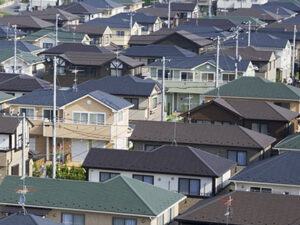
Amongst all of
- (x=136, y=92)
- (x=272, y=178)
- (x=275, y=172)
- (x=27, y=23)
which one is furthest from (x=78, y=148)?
(x=27, y=23)

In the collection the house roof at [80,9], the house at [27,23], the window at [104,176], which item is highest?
the house roof at [80,9]

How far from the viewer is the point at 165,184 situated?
2569 cm

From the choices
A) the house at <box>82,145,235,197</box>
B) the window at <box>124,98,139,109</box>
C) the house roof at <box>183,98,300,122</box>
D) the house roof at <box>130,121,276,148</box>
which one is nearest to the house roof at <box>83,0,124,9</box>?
the window at <box>124,98,139,109</box>

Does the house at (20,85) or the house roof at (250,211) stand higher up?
the house at (20,85)

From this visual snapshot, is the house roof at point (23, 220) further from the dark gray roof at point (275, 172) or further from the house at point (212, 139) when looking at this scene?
the house at point (212, 139)

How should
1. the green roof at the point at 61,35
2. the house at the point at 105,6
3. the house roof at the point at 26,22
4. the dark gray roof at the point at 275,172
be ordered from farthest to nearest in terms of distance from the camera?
the house at the point at 105,6 < the house roof at the point at 26,22 < the green roof at the point at 61,35 < the dark gray roof at the point at 275,172

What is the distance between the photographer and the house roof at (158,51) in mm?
50344

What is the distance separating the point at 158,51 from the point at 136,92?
12929 millimetres

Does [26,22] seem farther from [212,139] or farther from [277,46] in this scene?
[212,139]

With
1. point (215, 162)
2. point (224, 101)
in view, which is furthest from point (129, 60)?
point (215, 162)

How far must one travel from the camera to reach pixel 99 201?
880 inches

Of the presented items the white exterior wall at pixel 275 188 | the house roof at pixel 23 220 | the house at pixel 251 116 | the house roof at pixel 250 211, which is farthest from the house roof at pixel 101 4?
the house roof at pixel 23 220

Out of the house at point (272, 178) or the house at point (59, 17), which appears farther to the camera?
the house at point (59, 17)

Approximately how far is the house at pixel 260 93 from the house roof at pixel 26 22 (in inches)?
1022
